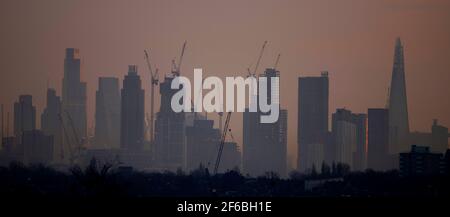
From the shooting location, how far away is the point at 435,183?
648 ft
